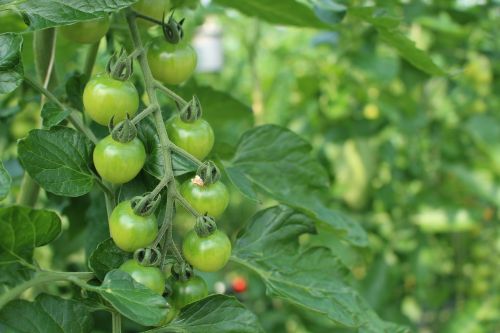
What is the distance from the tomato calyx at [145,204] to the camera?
0.57 metres

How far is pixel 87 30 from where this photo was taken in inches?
26.8

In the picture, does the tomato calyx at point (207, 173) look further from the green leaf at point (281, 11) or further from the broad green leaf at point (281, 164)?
the green leaf at point (281, 11)

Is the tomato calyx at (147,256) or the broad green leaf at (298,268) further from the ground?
the tomato calyx at (147,256)

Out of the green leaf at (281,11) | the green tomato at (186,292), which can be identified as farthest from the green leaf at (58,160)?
the green leaf at (281,11)

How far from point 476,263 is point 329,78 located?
91 centimetres

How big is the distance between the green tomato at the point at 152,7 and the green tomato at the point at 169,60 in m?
0.04

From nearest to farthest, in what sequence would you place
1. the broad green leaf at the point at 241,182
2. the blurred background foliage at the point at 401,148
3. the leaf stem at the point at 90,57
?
the broad green leaf at the point at 241,182 < the leaf stem at the point at 90,57 < the blurred background foliage at the point at 401,148

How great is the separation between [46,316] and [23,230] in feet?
0.27

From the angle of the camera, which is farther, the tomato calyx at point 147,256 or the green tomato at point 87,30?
the green tomato at point 87,30

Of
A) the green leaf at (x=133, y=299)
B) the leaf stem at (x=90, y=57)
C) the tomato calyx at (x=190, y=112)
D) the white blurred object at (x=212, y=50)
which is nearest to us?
the green leaf at (x=133, y=299)

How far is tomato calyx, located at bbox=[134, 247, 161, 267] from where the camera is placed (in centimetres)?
57

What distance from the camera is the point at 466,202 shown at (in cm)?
215

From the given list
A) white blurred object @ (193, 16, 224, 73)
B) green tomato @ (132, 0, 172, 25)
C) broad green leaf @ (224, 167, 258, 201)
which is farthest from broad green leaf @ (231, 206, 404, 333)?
white blurred object @ (193, 16, 224, 73)

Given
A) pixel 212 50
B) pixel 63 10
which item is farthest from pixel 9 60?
pixel 212 50
